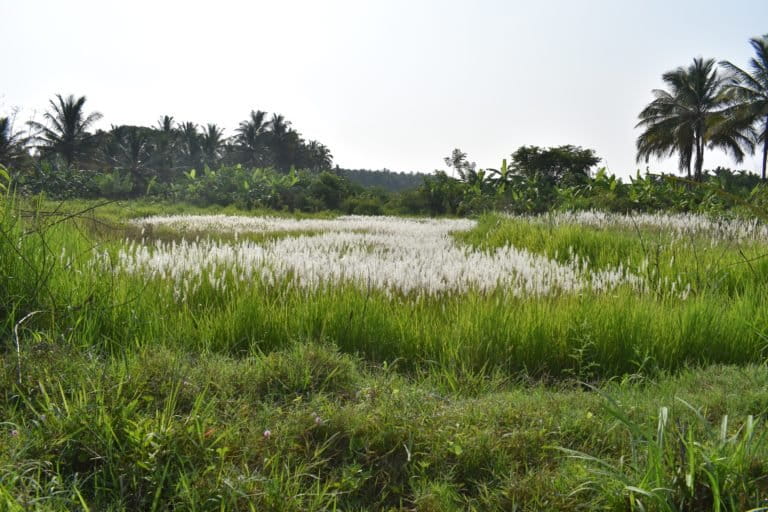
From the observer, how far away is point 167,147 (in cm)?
5800

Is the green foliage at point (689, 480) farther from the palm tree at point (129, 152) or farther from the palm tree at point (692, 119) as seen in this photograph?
the palm tree at point (129, 152)

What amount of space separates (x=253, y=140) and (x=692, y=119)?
169 feet

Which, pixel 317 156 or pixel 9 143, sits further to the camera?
pixel 317 156

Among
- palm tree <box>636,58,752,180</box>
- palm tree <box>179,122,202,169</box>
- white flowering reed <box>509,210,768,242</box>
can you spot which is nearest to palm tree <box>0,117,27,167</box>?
white flowering reed <box>509,210,768,242</box>

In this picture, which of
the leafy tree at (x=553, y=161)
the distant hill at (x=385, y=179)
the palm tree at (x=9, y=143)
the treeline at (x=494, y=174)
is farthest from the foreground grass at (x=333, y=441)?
the distant hill at (x=385, y=179)

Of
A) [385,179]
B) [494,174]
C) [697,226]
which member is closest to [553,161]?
[494,174]

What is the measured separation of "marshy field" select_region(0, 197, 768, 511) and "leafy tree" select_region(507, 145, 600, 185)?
3260cm

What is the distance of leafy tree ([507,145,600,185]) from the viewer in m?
35.0

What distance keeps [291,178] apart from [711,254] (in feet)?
94.4

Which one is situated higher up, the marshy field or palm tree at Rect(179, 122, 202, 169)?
palm tree at Rect(179, 122, 202, 169)

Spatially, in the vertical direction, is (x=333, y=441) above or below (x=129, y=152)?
below

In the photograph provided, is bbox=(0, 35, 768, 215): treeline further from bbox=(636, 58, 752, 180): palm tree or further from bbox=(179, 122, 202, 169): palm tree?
bbox=(179, 122, 202, 169): palm tree

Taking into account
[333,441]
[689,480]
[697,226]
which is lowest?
[333,441]

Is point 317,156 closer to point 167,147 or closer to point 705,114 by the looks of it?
point 167,147
